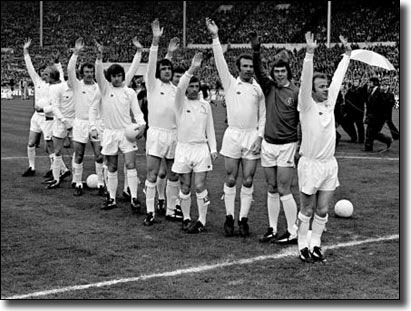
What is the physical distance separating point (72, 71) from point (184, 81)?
3.02 m

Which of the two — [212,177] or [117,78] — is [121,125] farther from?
[212,177]

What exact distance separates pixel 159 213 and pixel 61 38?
3041cm

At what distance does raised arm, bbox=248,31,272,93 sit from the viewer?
21.8ft

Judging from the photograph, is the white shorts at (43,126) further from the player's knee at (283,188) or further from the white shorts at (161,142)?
the player's knee at (283,188)

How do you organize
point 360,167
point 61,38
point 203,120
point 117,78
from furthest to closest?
point 61,38 → point 360,167 → point 117,78 → point 203,120

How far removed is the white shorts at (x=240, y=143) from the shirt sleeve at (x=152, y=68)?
1.22 metres

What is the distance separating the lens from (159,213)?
8.74 meters

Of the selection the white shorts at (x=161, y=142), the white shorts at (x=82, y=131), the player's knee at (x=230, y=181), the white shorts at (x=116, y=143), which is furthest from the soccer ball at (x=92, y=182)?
the player's knee at (x=230, y=181)

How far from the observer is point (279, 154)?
6.82m

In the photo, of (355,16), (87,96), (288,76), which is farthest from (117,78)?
(355,16)

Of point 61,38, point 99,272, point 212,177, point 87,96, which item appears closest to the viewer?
point 99,272

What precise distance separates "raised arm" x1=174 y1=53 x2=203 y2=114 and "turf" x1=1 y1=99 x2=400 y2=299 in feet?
4.86

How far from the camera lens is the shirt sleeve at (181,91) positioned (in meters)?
7.15

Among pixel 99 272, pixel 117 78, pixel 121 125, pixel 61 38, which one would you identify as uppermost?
pixel 61 38
